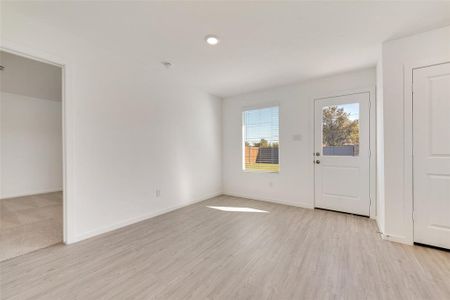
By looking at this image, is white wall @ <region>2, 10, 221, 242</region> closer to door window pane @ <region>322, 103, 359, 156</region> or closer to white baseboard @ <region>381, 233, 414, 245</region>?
door window pane @ <region>322, 103, 359, 156</region>

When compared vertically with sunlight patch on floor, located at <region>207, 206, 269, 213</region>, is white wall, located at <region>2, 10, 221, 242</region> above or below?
above

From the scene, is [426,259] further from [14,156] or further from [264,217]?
[14,156]

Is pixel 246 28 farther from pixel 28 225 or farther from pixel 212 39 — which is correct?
pixel 28 225

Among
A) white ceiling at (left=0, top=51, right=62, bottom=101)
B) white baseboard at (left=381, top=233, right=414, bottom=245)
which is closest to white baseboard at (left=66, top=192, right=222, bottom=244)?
white ceiling at (left=0, top=51, right=62, bottom=101)

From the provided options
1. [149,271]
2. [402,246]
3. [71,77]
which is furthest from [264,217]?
[71,77]

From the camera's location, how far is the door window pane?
354 centimetres

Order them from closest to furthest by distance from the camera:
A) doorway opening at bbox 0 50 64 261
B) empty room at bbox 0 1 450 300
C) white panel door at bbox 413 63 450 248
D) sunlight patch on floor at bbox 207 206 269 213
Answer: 1. empty room at bbox 0 1 450 300
2. white panel door at bbox 413 63 450 248
3. doorway opening at bbox 0 50 64 261
4. sunlight patch on floor at bbox 207 206 269 213

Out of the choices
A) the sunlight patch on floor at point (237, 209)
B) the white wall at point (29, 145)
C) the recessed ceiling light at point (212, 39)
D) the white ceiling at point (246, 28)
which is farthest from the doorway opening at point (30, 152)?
the sunlight patch on floor at point (237, 209)

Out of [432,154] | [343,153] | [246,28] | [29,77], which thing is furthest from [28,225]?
[432,154]

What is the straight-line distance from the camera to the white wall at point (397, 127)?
2.42m

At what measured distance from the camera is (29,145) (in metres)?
5.30

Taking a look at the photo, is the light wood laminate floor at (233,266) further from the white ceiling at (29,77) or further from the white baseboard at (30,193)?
the white baseboard at (30,193)

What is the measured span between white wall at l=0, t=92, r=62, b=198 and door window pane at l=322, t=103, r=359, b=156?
7099 mm

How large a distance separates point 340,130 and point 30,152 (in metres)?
7.49
